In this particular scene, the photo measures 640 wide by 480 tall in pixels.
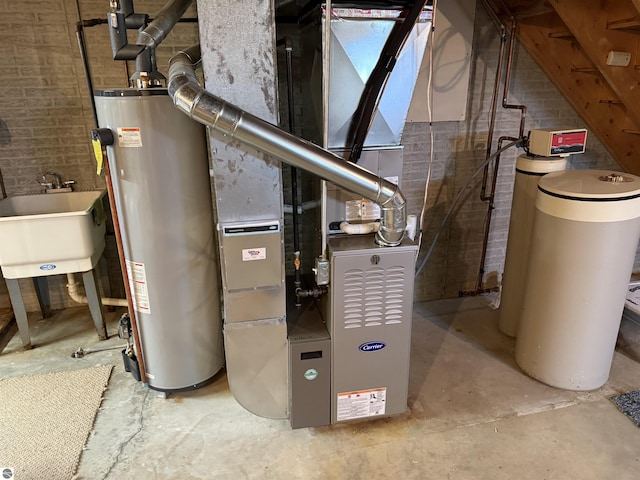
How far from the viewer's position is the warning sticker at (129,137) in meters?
1.96

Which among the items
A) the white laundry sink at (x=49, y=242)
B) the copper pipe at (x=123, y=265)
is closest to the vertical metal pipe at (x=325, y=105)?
the copper pipe at (x=123, y=265)

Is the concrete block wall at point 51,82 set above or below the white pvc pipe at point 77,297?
above

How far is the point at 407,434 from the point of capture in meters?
2.13

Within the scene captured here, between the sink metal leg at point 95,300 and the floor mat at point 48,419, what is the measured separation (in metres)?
0.30

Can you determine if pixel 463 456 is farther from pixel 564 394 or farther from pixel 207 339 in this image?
pixel 207 339

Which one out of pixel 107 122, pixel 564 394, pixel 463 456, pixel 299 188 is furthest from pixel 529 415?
pixel 107 122

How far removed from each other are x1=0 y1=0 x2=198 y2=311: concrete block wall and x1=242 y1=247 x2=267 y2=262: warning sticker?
4.21 feet

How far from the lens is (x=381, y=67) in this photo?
1815 mm

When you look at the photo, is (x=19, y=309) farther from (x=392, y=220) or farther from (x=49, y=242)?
(x=392, y=220)

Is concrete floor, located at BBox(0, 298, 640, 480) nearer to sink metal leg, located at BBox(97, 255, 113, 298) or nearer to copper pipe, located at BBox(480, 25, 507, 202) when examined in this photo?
sink metal leg, located at BBox(97, 255, 113, 298)

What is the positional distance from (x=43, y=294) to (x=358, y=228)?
2.26 m

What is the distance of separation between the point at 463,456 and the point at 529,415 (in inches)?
18.2

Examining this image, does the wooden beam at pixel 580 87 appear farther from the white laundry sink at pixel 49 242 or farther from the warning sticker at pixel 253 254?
the white laundry sink at pixel 49 242

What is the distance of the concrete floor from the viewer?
1.94m
